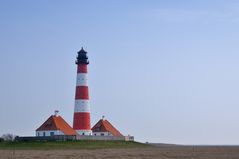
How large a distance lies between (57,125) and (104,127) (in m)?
10.1

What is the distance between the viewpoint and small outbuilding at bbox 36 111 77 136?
79.2m

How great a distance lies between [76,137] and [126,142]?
24.7ft

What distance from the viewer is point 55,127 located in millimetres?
80000

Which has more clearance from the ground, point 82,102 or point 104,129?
point 82,102

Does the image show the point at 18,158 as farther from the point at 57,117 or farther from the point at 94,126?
the point at 94,126

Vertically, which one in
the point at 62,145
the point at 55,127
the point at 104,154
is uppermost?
the point at 55,127

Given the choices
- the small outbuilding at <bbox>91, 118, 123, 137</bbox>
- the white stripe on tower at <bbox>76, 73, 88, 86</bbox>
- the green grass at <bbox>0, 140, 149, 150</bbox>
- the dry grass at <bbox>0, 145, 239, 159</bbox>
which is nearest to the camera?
the dry grass at <bbox>0, 145, 239, 159</bbox>

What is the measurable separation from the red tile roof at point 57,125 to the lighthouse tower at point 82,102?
1.13 metres

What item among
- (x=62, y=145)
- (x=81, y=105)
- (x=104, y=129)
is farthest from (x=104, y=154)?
(x=104, y=129)

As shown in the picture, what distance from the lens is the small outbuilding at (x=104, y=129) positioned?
8749 centimetres

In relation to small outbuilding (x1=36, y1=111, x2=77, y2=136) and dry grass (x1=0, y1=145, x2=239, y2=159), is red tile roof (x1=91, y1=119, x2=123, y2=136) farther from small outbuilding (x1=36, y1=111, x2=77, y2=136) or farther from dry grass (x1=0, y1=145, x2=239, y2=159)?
dry grass (x1=0, y1=145, x2=239, y2=159)

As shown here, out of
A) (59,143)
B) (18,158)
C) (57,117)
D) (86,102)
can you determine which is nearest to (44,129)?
(57,117)

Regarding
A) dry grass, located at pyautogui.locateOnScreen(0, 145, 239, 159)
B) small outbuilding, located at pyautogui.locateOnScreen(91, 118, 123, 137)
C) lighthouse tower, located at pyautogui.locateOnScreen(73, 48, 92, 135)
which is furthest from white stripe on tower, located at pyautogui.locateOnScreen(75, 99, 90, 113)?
dry grass, located at pyautogui.locateOnScreen(0, 145, 239, 159)

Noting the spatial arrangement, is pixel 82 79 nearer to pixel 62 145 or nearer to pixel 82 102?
pixel 82 102
